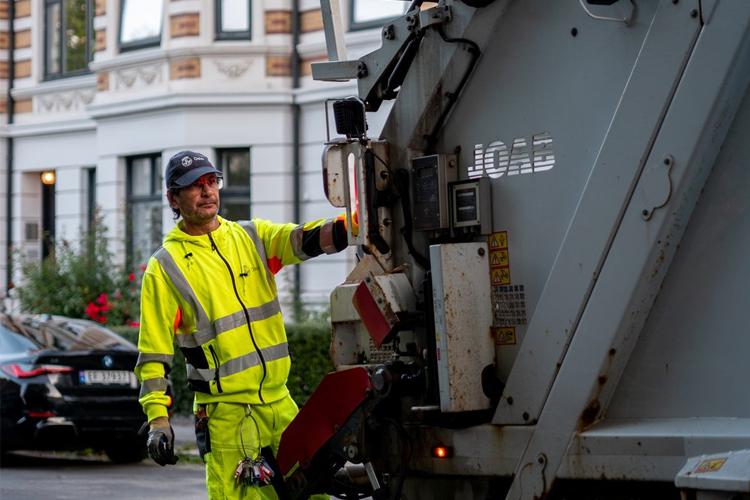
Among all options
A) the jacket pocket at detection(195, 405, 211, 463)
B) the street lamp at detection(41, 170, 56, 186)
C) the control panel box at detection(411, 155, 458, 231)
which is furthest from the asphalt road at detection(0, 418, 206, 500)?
the street lamp at detection(41, 170, 56, 186)

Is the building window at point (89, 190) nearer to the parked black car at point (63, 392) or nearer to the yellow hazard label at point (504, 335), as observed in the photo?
the parked black car at point (63, 392)

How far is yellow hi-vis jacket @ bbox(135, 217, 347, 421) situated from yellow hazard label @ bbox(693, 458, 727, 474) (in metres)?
1.94

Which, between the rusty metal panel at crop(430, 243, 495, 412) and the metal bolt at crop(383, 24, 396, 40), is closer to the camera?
the rusty metal panel at crop(430, 243, 495, 412)

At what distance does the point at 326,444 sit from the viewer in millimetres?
5156

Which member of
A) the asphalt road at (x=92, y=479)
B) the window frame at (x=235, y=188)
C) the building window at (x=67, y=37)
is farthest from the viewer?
the building window at (x=67, y=37)

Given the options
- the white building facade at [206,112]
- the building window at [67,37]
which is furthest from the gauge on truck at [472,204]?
the building window at [67,37]

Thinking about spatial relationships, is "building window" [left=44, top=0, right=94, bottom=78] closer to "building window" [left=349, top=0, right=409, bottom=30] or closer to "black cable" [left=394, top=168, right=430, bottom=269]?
"building window" [left=349, top=0, right=409, bottom=30]

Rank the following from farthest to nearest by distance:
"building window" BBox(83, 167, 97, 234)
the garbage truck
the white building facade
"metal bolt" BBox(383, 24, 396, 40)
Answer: "building window" BBox(83, 167, 97, 234), the white building facade, "metal bolt" BBox(383, 24, 396, 40), the garbage truck

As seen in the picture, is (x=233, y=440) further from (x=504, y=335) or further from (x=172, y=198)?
(x=504, y=335)

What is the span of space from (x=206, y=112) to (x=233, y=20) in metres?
1.23

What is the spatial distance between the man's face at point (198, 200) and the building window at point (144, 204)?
513 inches

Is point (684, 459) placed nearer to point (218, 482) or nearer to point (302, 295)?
point (218, 482)

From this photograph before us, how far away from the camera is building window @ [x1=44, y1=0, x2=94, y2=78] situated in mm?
21531

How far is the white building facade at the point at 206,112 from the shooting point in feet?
58.4
